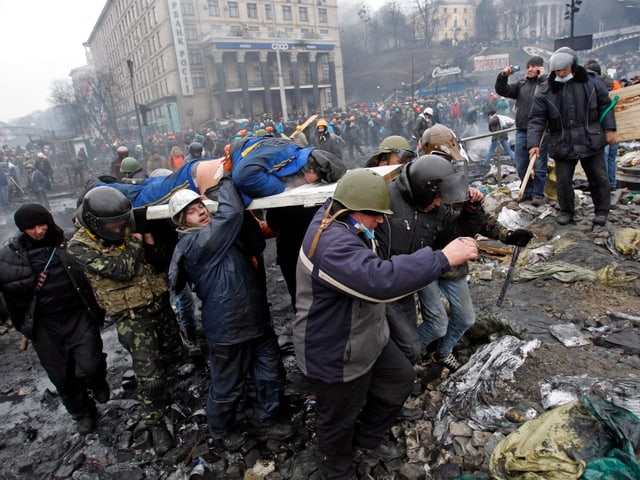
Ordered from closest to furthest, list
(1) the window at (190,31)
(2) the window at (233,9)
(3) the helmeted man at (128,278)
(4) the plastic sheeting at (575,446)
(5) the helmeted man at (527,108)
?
(4) the plastic sheeting at (575,446), (3) the helmeted man at (128,278), (5) the helmeted man at (527,108), (1) the window at (190,31), (2) the window at (233,9)

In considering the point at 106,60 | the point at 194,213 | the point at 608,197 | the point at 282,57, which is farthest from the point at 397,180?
the point at 106,60

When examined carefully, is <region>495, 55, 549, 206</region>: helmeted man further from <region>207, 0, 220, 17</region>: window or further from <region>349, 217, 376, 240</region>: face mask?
<region>207, 0, 220, 17</region>: window

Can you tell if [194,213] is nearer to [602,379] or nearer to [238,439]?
[238,439]

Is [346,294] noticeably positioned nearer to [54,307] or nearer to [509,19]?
[54,307]

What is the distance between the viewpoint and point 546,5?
72500 mm

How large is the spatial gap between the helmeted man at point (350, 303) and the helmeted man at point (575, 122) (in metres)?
3.57

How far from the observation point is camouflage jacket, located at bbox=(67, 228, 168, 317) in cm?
304

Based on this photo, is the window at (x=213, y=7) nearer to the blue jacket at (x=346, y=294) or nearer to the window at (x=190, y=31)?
the window at (x=190, y=31)

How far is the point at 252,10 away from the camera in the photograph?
4597cm

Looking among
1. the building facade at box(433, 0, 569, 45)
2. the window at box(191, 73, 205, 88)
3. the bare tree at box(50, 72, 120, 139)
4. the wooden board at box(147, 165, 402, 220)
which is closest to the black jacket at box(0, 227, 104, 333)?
the wooden board at box(147, 165, 402, 220)

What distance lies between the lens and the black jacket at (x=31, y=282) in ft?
10.3

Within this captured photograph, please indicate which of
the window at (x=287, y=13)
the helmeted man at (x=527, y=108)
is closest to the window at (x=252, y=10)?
the window at (x=287, y=13)

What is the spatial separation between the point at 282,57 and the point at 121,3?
83.7 feet

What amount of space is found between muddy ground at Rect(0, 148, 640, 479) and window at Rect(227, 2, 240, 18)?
4754cm
